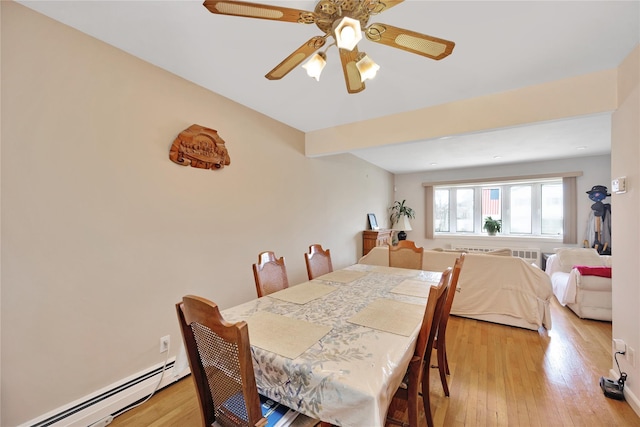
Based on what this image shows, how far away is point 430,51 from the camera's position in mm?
1216

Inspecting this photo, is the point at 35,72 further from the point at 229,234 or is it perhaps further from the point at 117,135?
the point at 229,234

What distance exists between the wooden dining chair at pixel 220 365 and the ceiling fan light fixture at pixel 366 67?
1296mm

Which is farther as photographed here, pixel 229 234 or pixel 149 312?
pixel 229 234

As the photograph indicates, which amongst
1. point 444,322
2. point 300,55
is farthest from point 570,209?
point 300,55

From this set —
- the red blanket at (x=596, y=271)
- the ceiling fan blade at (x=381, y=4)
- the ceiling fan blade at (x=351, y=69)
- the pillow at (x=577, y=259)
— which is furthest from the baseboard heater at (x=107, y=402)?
the pillow at (x=577, y=259)

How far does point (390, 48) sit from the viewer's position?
167 centimetres

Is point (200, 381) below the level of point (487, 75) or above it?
below

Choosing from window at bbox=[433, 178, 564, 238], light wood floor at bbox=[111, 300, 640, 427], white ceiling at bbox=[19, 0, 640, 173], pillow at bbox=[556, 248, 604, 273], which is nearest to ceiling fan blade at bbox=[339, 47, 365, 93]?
white ceiling at bbox=[19, 0, 640, 173]

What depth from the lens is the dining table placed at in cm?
85

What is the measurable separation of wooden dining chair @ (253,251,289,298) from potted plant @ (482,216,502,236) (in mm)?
5365

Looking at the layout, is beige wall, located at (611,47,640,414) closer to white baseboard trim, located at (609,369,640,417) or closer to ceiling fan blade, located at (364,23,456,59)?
white baseboard trim, located at (609,369,640,417)

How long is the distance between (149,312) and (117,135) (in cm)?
126

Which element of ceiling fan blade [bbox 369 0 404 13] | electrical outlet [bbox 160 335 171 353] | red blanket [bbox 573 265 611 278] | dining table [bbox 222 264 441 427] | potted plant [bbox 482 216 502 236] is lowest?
electrical outlet [bbox 160 335 171 353]

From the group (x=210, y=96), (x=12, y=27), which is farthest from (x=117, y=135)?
(x=210, y=96)
